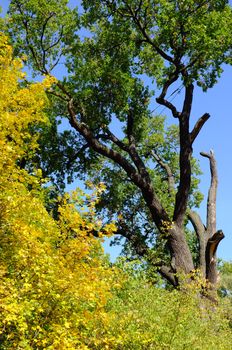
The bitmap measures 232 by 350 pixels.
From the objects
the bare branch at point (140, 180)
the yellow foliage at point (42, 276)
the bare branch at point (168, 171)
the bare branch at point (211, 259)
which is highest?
the bare branch at point (168, 171)

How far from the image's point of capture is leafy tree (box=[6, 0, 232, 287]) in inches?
603

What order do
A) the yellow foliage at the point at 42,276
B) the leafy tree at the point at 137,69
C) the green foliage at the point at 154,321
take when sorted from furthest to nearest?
1. the leafy tree at the point at 137,69
2. the green foliage at the point at 154,321
3. the yellow foliage at the point at 42,276

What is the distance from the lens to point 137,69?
18297mm

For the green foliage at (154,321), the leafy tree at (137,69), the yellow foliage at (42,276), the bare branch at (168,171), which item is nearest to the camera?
the yellow foliage at (42,276)

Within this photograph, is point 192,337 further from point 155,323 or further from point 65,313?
point 65,313

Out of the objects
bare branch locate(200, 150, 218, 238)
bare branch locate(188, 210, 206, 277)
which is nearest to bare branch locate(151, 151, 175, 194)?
bare branch locate(188, 210, 206, 277)

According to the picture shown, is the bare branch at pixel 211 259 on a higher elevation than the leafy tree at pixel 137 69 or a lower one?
lower

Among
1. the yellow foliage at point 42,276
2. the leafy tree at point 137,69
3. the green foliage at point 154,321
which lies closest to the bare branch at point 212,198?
the leafy tree at point 137,69

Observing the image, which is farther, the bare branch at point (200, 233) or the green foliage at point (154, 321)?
the bare branch at point (200, 233)

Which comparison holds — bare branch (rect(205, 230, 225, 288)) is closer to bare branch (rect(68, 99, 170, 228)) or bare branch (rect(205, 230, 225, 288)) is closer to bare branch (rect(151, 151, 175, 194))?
bare branch (rect(68, 99, 170, 228))

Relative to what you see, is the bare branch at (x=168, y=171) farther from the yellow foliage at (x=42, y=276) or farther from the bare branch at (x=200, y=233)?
the yellow foliage at (x=42, y=276)

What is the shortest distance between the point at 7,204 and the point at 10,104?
2135mm

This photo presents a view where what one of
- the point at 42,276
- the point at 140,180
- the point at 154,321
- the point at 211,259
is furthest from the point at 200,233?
the point at 42,276

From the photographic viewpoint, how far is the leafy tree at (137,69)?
50.3 ft
